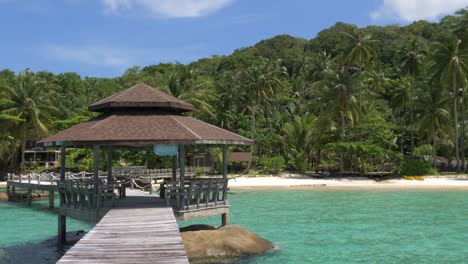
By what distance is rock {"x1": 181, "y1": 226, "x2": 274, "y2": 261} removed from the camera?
A: 1362 cm

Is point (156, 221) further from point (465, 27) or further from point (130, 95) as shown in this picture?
point (465, 27)

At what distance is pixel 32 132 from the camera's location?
5122 centimetres

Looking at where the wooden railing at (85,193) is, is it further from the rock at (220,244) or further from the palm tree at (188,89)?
the palm tree at (188,89)

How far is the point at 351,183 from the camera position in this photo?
4547 centimetres

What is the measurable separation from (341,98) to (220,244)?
39.6 meters

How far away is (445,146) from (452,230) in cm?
4250

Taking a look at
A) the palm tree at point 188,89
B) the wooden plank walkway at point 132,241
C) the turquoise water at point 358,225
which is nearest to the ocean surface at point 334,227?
the turquoise water at point 358,225

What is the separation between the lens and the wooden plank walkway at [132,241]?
27.3ft

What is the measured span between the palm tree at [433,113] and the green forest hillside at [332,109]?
0.34 feet

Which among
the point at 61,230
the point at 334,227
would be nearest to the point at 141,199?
the point at 61,230

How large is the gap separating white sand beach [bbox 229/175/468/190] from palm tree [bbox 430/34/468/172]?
6458 millimetres

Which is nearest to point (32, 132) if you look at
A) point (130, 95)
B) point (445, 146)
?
point (130, 95)

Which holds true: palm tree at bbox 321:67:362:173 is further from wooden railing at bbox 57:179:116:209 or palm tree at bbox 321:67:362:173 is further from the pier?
wooden railing at bbox 57:179:116:209

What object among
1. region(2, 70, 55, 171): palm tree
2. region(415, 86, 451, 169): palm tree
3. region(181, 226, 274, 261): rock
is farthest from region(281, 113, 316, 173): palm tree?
region(181, 226, 274, 261): rock
